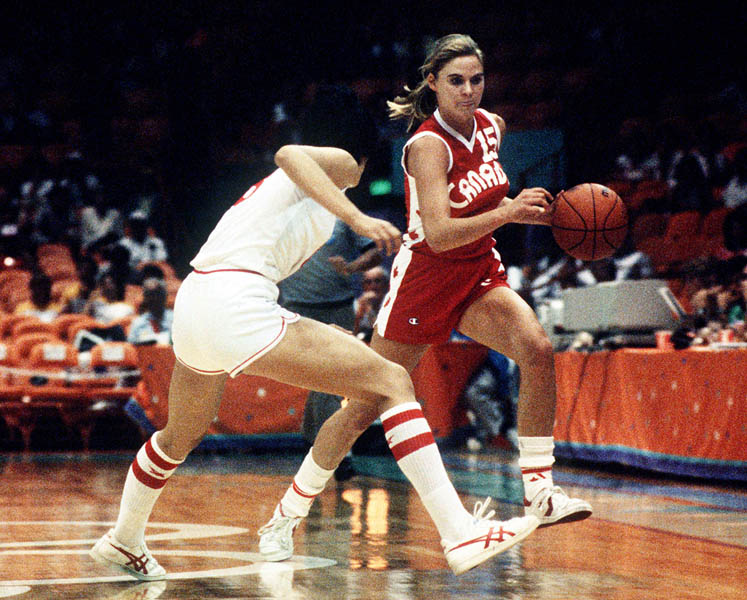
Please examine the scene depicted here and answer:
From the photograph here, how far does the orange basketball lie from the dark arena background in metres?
0.80

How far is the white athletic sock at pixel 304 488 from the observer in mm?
4305

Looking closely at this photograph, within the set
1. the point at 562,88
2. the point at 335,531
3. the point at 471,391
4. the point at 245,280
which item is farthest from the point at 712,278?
the point at 562,88

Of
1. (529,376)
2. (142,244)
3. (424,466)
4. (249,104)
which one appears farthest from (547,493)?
(249,104)

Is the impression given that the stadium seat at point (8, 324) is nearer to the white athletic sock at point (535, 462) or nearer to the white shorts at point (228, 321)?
the white athletic sock at point (535, 462)

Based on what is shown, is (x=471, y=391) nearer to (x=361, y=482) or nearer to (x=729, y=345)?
(x=361, y=482)

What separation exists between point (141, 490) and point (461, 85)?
1811 mm

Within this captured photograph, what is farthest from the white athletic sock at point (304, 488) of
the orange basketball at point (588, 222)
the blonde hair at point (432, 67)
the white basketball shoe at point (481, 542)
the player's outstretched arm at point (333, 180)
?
the blonde hair at point (432, 67)

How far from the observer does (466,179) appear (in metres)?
4.34

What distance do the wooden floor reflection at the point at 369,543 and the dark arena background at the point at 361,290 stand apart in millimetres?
24

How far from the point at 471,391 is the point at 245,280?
643cm

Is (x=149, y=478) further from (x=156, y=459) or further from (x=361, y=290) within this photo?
(x=361, y=290)

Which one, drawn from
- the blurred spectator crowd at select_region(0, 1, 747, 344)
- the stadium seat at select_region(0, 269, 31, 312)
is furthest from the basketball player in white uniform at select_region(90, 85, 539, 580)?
the stadium seat at select_region(0, 269, 31, 312)

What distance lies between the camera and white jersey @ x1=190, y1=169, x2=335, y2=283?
3.55 metres

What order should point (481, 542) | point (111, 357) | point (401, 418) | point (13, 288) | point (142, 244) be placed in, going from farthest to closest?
point (142, 244) < point (13, 288) < point (111, 357) < point (401, 418) < point (481, 542)
